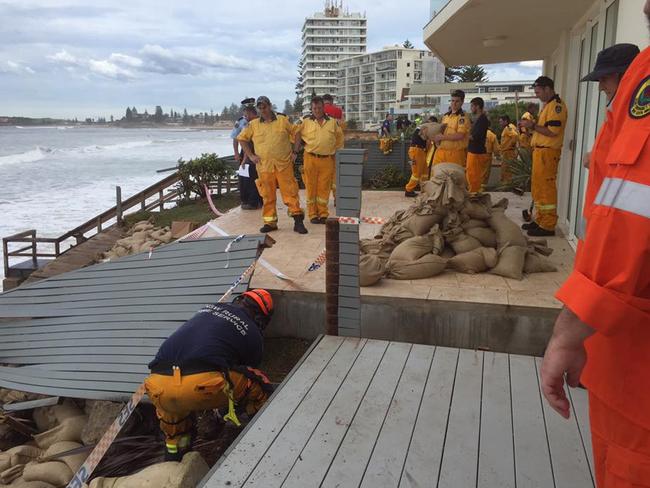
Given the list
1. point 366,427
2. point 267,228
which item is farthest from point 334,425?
point 267,228

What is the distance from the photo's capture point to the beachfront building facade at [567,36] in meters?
5.23

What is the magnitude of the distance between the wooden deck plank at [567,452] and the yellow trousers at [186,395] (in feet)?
5.59

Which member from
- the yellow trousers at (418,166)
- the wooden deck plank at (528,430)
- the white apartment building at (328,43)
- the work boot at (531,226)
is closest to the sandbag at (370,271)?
the wooden deck plank at (528,430)

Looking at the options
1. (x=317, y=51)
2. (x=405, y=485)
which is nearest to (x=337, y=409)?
(x=405, y=485)

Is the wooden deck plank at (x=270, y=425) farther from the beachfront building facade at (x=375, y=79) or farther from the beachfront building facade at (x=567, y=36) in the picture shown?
the beachfront building facade at (x=375, y=79)

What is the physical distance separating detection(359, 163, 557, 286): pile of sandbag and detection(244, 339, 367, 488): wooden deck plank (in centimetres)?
155

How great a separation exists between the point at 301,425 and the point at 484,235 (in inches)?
130

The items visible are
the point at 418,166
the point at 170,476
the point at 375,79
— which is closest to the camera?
the point at 170,476

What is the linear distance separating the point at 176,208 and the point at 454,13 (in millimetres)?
8049

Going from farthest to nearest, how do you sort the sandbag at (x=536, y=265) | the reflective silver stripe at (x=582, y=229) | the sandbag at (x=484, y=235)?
the sandbag at (x=484, y=235) → the sandbag at (x=536, y=265) → the reflective silver stripe at (x=582, y=229)

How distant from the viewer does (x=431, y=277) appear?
195 inches

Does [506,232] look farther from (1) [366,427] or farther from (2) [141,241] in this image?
(2) [141,241]

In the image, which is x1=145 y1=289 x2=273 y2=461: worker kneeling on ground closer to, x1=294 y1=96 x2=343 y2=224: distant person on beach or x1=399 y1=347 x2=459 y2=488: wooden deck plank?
x1=399 y1=347 x2=459 y2=488: wooden deck plank

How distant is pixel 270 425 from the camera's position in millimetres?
→ 2631
